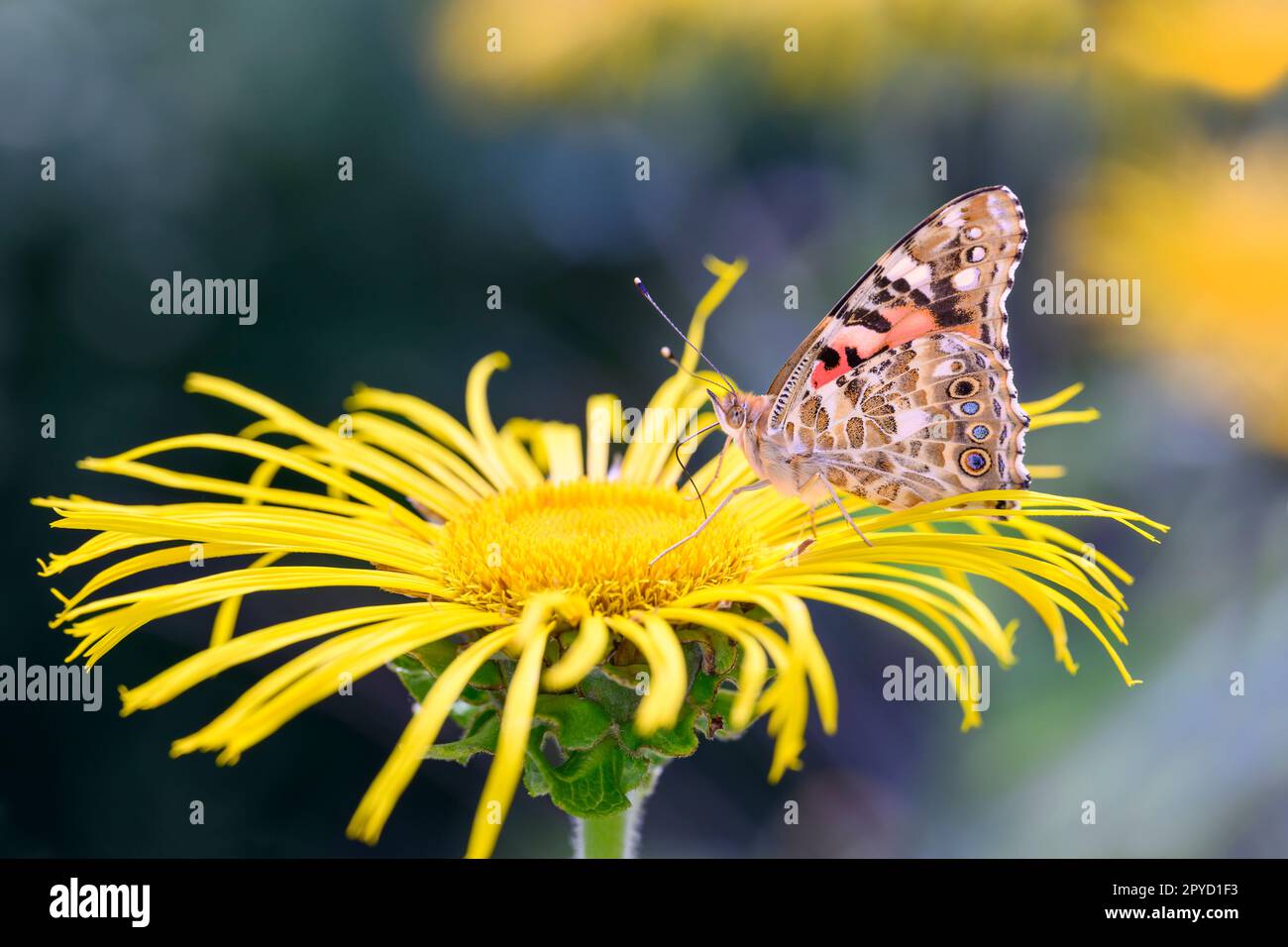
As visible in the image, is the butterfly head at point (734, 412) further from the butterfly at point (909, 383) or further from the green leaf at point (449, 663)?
the green leaf at point (449, 663)

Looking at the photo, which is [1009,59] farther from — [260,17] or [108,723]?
[108,723]

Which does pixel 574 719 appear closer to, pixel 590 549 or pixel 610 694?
pixel 610 694

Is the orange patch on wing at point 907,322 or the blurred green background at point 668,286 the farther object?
the blurred green background at point 668,286

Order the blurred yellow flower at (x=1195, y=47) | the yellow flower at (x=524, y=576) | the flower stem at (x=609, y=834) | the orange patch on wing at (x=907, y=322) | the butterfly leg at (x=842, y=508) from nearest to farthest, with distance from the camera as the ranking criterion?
1. the yellow flower at (x=524, y=576)
2. the flower stem at (x=609, y=834)
3. the butterfly leg at (x=842, y=508)
4. the orange patch on wing at (x=907, y=322)
5. the blurred yellow flower at (x=1195, y=47)

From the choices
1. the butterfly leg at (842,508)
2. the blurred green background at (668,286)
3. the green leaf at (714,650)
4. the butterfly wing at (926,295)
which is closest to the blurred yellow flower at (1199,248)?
the blurred green background at (668,286)

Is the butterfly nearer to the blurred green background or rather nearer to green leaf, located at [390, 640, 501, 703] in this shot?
green leaf, located at [390, 640, 501, 703]

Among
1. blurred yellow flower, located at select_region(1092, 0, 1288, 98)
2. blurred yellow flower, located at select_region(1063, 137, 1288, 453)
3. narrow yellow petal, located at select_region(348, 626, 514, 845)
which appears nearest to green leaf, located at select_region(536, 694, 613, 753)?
narrow yellow petal, located at select_region(348, 626, 514, 845)

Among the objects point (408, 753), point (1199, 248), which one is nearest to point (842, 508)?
point (408, 753)
